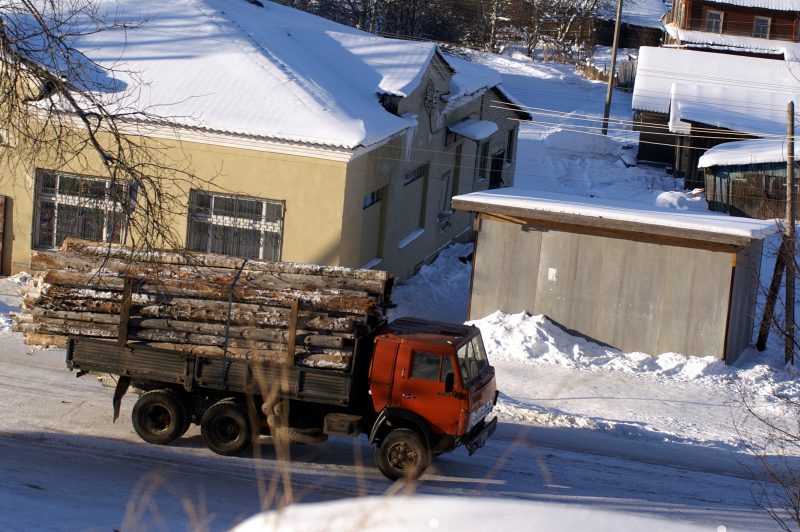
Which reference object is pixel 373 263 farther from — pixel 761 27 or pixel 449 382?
pixel 761 27

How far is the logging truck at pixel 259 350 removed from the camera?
10930 millimetres

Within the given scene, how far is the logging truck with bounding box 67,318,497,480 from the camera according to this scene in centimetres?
1086

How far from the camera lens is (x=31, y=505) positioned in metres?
9.74

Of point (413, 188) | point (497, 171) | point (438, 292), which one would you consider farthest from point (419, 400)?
point (497, 171)

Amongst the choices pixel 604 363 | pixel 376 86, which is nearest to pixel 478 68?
pixel 376 86

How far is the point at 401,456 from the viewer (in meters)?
10.9

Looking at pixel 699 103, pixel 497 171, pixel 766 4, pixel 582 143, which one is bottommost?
pixel 497 171

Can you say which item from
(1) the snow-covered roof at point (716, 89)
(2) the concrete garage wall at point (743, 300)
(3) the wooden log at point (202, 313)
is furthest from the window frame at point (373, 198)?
(1) the snow-covered roof at point (716, 89)

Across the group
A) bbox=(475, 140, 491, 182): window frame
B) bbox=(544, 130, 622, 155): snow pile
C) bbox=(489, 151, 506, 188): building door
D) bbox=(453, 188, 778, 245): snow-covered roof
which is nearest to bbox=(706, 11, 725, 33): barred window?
bbox=(544, 130, 622, 155): snow pile

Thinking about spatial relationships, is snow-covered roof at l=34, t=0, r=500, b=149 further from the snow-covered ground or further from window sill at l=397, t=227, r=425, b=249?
the snow-covered ground

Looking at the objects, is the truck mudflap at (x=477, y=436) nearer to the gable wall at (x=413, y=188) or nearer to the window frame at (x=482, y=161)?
the gable wall at (x=413, y=188)

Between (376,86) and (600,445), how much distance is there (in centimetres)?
1136

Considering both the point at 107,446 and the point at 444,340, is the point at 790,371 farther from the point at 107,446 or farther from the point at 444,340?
the point at 107,446

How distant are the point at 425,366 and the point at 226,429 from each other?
2625mm
